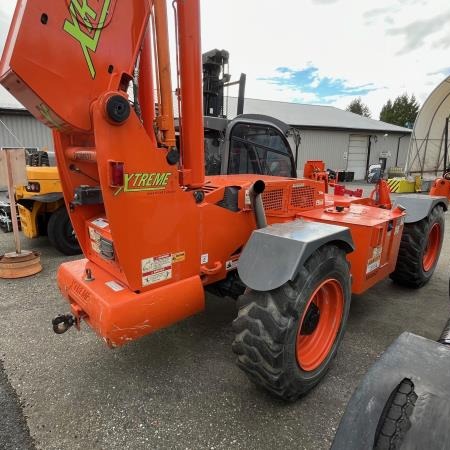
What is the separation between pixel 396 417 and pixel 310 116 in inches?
970

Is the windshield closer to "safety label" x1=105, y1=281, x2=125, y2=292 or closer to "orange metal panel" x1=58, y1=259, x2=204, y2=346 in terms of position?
"orange metal panel" x1=58, y1=259, x2=204, y2=346

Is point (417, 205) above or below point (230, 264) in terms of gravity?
above

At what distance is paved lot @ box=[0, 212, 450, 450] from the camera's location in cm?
220

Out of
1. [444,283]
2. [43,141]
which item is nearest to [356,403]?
[444,283]

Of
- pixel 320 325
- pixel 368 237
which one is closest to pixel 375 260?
pixel 368 237

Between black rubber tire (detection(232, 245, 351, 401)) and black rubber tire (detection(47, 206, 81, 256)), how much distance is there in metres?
4.57

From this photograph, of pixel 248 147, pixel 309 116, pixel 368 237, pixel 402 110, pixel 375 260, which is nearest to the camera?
pixel 368 237

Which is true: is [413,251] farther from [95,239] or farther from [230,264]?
[95,239]

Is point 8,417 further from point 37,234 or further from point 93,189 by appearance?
point 37,234

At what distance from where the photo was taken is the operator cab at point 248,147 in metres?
3.50

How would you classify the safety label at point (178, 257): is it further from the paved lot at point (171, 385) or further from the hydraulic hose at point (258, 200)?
the paved lot at point (171, 385)

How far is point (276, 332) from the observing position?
7.12ft

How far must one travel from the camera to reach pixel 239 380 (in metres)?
2.70

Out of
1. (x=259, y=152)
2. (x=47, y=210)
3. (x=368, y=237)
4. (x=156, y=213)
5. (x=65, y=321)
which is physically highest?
(x=259, y=152)
